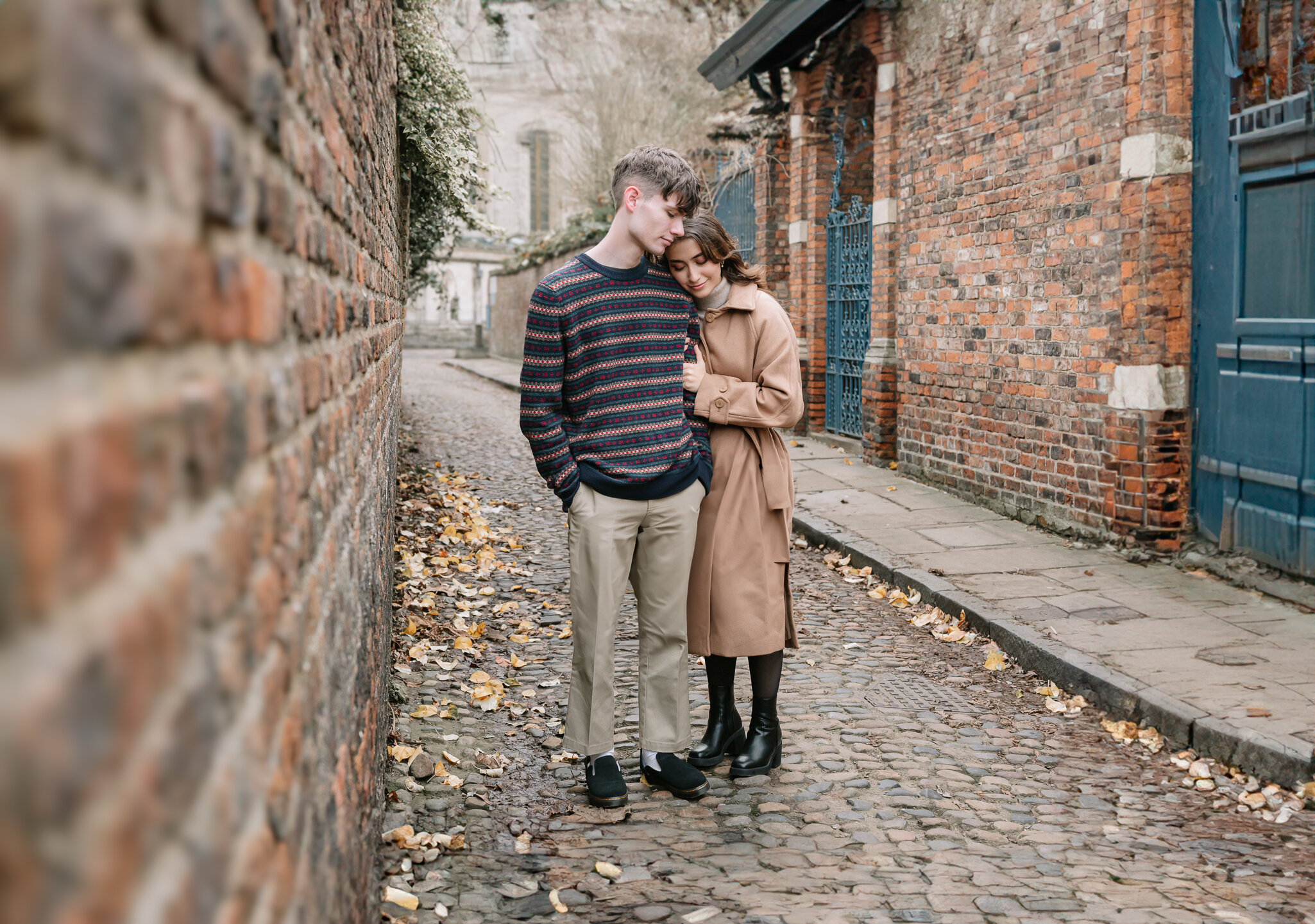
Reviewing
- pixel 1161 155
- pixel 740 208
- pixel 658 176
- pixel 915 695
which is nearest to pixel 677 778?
pixel 915 695

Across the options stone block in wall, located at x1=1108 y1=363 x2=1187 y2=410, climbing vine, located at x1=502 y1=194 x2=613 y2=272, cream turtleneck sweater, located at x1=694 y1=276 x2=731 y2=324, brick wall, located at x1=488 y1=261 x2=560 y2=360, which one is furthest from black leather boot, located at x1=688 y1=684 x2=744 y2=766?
brick wall, located at x1=488 y1=261 x2=560 y2=360

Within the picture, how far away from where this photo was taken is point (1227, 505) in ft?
22.0

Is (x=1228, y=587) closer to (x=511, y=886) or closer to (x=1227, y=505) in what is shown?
(x=1227, y=505)

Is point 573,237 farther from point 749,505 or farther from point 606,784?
point 606,784

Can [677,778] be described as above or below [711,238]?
below

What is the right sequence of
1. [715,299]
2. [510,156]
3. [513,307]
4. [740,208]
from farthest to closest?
1. [510,156]
2. [513,307]
3. [740,208]
4. [715,299]

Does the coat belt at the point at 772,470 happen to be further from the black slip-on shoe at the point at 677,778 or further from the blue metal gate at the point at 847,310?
the blue metal gate at the point at 847,310

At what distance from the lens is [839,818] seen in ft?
12.0

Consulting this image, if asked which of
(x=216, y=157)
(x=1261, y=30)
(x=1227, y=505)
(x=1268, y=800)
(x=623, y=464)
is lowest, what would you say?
(x=1268, y=800)

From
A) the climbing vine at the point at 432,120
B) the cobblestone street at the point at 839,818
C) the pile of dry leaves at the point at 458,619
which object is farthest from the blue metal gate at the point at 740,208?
the cobblestone street at the point at 839,818

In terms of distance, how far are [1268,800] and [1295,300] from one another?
10.8 feet

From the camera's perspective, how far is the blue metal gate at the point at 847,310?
1174 centimetres

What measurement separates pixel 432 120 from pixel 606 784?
5873 mm

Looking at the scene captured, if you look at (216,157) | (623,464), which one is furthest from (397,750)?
(216,157)
